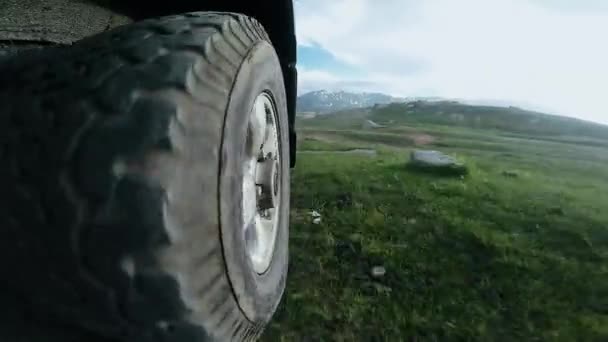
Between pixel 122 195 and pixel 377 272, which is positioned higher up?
pixel 122 195

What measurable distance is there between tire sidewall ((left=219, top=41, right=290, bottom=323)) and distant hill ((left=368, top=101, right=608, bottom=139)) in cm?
3585

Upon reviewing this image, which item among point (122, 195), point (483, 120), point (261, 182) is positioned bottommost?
point (483, 120)

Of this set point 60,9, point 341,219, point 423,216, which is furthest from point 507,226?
point 60,9

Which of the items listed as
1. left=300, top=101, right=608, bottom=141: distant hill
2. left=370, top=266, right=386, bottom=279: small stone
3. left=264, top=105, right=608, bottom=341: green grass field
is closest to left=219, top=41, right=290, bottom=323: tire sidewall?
left=264, top=105, right=608, bottom=341: green grass field

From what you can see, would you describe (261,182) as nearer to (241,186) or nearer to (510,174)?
(241,186)

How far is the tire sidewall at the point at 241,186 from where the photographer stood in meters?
1.07

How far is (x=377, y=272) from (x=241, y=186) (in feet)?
9.88

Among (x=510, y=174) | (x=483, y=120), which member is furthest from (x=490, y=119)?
(x=510, y=174)

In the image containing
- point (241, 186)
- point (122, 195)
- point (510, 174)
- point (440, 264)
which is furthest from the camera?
point (510, 174)

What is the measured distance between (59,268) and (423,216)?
16.3ft

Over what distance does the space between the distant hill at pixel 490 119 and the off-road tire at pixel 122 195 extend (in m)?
36.3

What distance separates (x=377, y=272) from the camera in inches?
156

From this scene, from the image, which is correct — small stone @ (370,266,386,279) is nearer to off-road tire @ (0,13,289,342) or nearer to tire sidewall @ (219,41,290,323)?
tire sidewall @ (219,41,290,323)

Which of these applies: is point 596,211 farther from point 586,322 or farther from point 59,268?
point 59,268
